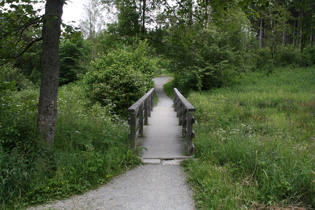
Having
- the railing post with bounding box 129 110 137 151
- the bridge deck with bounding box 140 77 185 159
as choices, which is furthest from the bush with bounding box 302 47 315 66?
the railing post with bounding box 129 110 137 151

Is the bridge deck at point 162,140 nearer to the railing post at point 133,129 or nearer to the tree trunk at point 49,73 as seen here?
→ the railing post at point 133,129

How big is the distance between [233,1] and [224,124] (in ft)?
13.9

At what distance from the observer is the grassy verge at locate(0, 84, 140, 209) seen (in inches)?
141

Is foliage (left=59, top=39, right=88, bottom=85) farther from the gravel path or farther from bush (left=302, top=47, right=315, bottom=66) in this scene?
the gravel path

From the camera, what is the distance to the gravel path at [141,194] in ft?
11.2

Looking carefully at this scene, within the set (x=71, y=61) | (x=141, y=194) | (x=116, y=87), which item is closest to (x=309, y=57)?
(x=116, y=87)

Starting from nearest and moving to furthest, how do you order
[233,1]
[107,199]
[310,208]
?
[310,208] → [107,199] → [233,1]

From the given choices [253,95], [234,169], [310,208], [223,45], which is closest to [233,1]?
[234,169]

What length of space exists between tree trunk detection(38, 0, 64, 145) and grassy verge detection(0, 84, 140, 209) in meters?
0.24

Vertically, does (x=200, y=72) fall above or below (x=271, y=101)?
above

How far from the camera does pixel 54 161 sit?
422 cm

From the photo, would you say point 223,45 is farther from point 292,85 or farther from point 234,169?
point 234,169

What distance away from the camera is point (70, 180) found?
3.91 metres

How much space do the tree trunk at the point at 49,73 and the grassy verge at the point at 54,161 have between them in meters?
0.24
